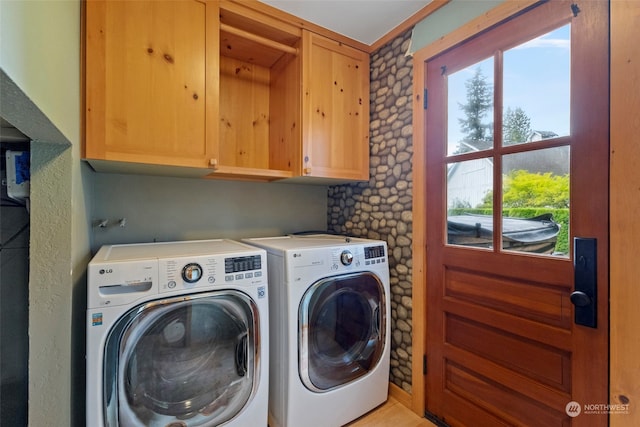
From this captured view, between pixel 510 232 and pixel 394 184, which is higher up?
pixel 394 184

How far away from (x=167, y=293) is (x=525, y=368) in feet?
5.36

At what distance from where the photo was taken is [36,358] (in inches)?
39.9

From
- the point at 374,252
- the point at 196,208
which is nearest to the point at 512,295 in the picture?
the point at 374,252

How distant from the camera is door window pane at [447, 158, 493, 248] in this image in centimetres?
146

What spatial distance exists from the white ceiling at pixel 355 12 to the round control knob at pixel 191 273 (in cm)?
156

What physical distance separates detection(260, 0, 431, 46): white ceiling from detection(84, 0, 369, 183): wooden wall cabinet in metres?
0.08

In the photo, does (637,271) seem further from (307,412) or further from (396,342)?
(307,412)

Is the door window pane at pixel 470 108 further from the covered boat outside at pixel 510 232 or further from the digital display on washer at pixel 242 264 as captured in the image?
the digital display on washer at pixel 242 264

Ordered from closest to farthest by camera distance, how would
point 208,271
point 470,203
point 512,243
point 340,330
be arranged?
point 208,271
point 512,243
point 470,203
point 340,330

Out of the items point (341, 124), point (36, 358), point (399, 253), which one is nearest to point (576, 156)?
point (399, 253)

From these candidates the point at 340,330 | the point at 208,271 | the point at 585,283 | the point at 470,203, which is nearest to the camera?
the point at 585,283

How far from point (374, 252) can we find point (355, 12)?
58.7 inches

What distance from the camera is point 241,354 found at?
4.50 feet

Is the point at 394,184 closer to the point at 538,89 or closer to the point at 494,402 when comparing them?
the point at 538,89
